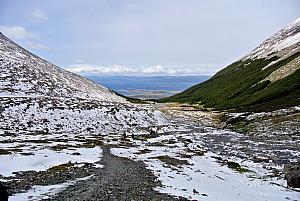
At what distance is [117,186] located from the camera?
24.7m

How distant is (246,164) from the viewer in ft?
130

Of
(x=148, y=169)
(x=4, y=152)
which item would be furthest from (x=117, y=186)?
(x=4, y=152)

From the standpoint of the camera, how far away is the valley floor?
76.1 ft

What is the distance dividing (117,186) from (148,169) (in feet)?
28.2

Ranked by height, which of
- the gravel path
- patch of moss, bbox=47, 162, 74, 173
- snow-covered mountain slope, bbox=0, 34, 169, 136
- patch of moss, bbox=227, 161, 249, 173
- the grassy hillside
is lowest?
patch of moss, bbox=227, 161, 249, 173

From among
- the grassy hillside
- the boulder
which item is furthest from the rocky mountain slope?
the boulder

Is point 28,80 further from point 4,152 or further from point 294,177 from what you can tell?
point 294,177

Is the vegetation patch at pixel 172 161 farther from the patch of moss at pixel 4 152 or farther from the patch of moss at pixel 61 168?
the patch of moss at pixel 4 152

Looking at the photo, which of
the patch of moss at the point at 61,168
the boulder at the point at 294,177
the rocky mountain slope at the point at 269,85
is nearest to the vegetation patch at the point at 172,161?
the patch of moss at the point at 61,168

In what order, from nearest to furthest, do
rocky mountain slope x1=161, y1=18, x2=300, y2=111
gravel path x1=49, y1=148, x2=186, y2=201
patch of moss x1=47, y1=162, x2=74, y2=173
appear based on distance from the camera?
gravel path x1=49, y1=148, x2=186, y2=201 < patch of moss x1=47, y1=162, x2=74, y2=173 < rocky mountain slope x1=161, y1=18, x2=300, y2=111

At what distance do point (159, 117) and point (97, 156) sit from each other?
172 feet

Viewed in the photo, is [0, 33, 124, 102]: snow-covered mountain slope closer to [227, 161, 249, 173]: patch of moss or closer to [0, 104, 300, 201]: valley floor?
[0, 104, 300, 201]: valley floor

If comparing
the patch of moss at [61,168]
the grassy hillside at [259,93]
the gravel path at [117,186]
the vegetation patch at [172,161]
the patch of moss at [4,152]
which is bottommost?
the vegetation patch at [172,161]

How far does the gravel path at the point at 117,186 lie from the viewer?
841 inches
